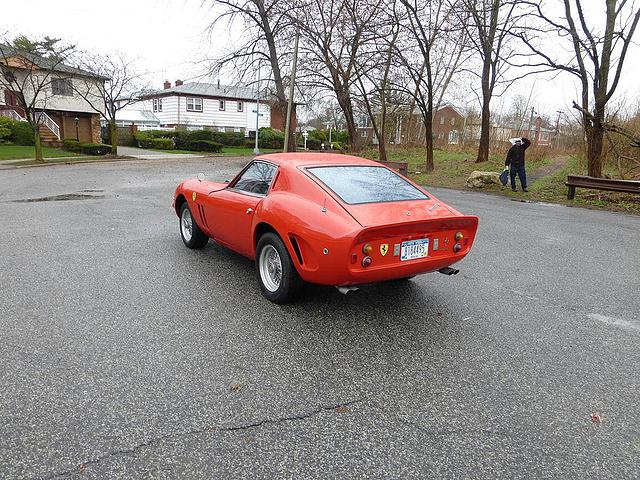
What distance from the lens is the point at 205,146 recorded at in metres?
38.6

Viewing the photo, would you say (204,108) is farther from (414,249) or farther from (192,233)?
(414,249)

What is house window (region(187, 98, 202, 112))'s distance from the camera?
49.7m

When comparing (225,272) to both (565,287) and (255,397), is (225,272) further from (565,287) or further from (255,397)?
(565,287)

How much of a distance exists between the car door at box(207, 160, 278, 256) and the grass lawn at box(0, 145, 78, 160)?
27852mm

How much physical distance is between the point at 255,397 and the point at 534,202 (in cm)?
1240

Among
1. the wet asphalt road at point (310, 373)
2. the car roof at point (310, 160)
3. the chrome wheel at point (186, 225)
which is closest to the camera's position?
the wet asphalt road at point (310, 373)

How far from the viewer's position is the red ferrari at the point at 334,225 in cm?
361

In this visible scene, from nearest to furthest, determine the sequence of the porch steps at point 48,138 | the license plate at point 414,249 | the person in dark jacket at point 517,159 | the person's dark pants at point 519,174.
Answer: the license plate at point 414,249 → the person in dark jacket at point 517,159 → the person's dark pants at point 519,174 → the porch steps at point 48,138

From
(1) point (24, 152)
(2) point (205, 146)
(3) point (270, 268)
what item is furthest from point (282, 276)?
(2) point (205, 146)

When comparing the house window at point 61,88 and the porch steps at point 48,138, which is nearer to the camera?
the house window at point 61,88

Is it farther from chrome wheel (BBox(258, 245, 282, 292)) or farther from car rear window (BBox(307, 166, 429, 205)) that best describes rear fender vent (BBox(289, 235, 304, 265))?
car rear window (BBox(307, 166, 429, 205))

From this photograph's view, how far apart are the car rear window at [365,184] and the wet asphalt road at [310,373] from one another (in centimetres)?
100

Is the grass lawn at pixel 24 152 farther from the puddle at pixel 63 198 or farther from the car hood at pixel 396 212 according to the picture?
the car hood at pixel 396 212

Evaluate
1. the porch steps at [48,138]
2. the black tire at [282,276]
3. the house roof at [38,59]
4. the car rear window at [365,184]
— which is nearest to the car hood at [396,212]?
the car rear window at [365,184]
